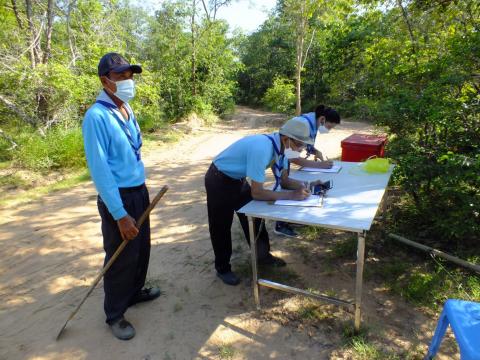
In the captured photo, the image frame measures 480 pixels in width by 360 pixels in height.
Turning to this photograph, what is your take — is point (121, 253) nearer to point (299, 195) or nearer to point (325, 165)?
point (299, 195)

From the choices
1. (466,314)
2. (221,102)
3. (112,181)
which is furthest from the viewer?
(221,102)

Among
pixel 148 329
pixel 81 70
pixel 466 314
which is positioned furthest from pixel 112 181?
pixel 81 70

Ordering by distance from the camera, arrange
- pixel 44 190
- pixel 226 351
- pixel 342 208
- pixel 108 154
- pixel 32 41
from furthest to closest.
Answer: pixel 32 41 < pixel 44 190 < pixel 342 208 < pixel 226 351 < pixel 108 154

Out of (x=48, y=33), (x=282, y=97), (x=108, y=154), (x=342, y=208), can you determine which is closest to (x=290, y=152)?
(x=342, y=208)

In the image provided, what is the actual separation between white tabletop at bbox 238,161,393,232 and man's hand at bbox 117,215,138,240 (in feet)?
2.53

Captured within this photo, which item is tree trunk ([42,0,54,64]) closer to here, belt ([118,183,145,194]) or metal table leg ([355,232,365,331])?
belt ([118,183,145,194])

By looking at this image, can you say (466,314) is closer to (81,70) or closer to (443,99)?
(443,99)

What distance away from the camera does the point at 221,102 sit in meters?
15.7

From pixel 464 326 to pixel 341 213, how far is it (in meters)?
0.93

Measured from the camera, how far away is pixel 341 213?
7.71ft

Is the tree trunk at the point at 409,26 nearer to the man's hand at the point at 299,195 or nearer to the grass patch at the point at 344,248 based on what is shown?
the grass patch at the point at 344,248

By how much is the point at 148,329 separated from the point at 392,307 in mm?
1961

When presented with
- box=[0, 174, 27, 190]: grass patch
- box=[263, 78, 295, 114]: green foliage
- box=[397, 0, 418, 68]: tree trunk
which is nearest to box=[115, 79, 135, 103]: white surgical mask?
box=[397, 0, 418, 68]: tree trunk

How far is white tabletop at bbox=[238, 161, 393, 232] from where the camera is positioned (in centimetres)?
222
